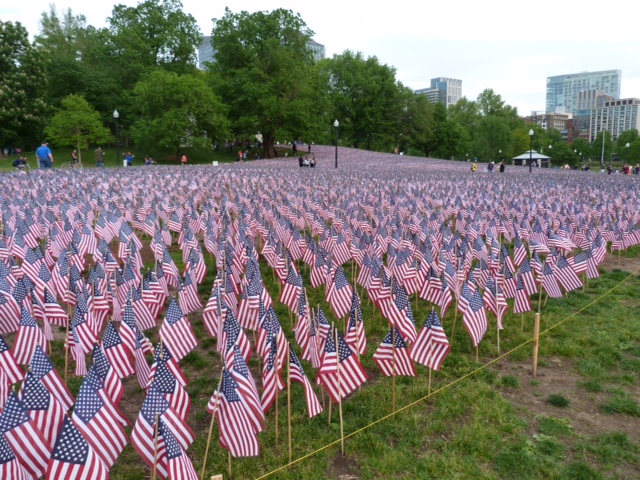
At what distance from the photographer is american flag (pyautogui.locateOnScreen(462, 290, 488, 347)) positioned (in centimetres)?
718

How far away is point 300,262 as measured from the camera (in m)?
13.1

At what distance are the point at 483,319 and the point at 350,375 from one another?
285 cm

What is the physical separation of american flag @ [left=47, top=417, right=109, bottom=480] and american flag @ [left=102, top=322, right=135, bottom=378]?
2.31 meters

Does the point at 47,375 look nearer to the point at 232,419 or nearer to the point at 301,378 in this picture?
the point at 232,419

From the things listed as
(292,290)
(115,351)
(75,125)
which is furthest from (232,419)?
(75,125)

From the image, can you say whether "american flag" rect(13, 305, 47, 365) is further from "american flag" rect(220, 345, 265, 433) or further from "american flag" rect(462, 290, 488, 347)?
"american flag" rect(462, 290, 488, 347)

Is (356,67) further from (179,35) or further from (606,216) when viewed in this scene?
(606,216)

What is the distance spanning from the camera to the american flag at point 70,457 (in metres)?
3.51

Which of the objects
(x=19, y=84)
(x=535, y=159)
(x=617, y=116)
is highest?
(x=617, y=116)

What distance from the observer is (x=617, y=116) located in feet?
619

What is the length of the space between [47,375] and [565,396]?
609cm

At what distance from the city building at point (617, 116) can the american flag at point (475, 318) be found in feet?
669

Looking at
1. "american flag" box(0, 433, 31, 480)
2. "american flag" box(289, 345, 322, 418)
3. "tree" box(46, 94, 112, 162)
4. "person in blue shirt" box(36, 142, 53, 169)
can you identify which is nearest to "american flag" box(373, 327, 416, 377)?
"american flag" box(289, 345, 322, 418)

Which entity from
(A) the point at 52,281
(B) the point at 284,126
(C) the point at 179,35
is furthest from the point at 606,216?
(C) the point at 179,35
